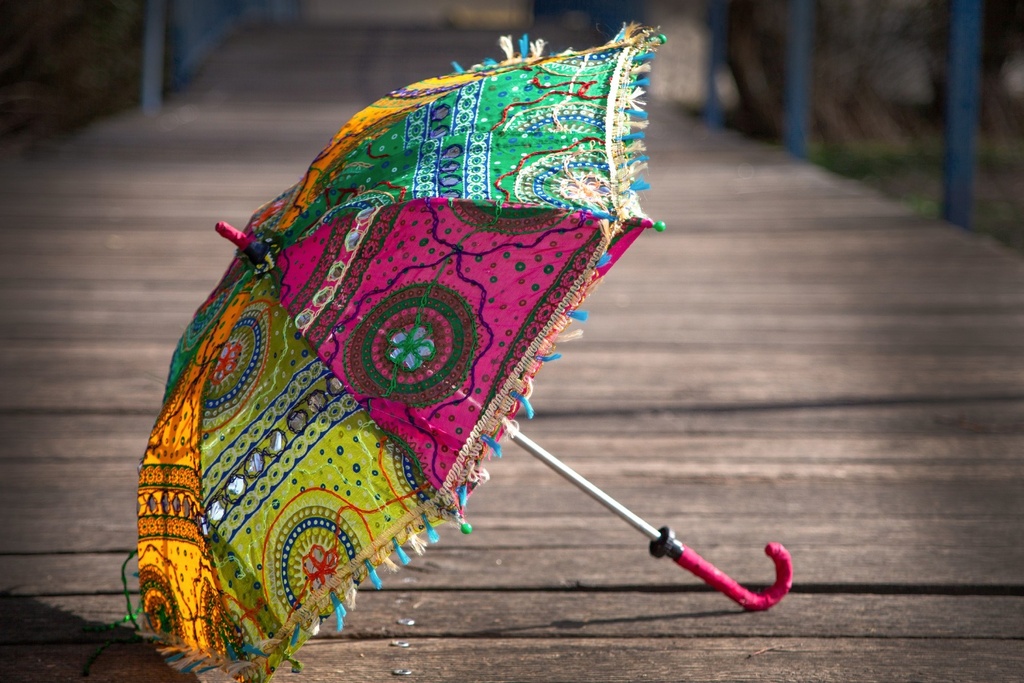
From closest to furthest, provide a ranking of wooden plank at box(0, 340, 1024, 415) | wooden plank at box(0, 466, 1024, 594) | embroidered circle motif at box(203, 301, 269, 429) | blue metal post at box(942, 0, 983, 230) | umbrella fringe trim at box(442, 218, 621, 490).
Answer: umbrella fringe trim at box(442, 218, 621, 490) < embroidered circle motif at box(203, 301, 269, 429) < wooden plank at box(0, 466, 1024, 594) < wooden plank at box(0, 340, 1024, 415) < blue metal post at box(942, 0, 983, 230)

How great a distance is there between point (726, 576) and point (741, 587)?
3cm

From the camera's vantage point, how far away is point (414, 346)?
1.15 m

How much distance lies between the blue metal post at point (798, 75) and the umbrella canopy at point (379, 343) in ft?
16.3

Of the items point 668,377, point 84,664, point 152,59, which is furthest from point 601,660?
point 152,59

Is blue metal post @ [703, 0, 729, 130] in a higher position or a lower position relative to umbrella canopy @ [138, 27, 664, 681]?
lower

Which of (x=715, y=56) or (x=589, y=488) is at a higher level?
(x=589, y=488)

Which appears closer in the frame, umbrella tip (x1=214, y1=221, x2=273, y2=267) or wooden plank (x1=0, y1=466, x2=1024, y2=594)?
umbrella tip (x1=214, y1=221, x2=273, y2=267)

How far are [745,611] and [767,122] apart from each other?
25.8ft

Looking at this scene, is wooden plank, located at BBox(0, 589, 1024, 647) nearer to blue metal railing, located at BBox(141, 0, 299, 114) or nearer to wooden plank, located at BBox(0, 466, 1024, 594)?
wooden plank, located at BBox(0, 466, 1024, 594)

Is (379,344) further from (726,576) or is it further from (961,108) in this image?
(961,108)

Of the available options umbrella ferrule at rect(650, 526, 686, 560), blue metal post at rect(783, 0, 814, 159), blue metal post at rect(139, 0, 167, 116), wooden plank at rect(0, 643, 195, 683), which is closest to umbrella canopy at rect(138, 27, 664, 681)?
wooden plank at rect(0, 643, 195, 683)

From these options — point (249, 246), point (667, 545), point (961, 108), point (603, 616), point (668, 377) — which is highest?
point (249, 246)

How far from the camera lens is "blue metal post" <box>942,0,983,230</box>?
158 inches

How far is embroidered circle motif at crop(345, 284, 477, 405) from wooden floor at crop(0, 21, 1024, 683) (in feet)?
1.55
